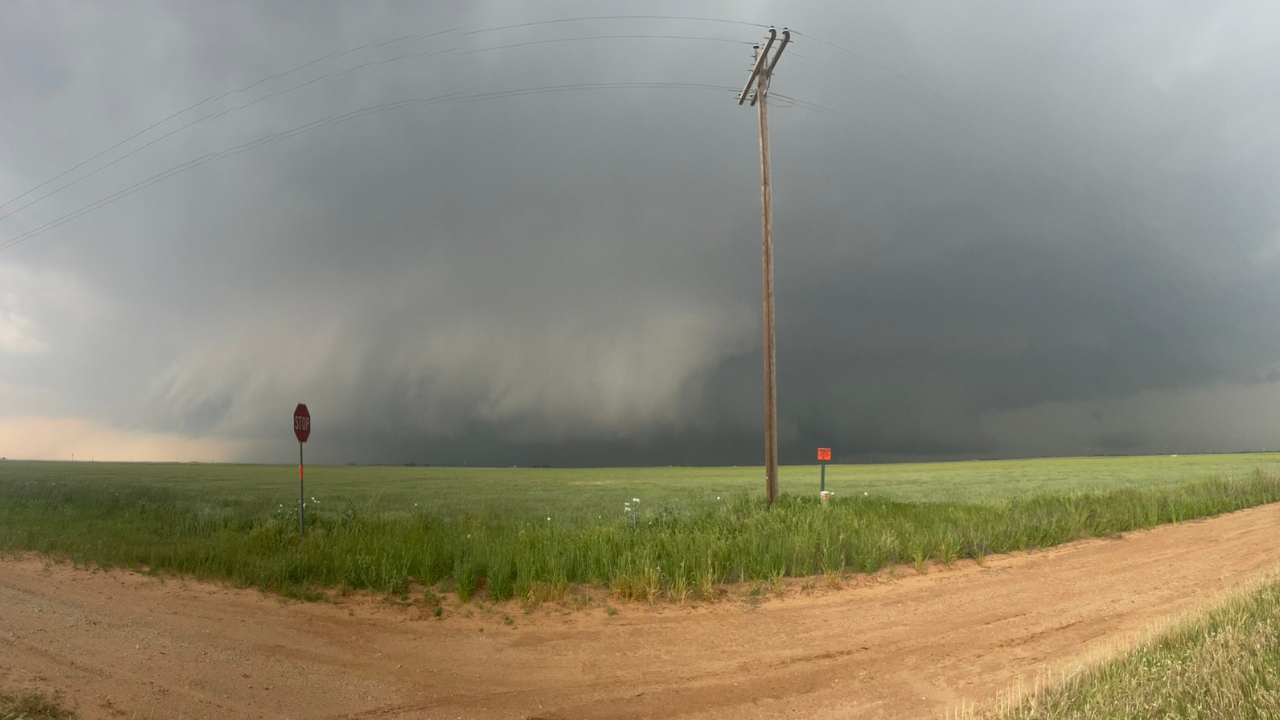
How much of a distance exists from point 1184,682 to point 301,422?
56.9ft

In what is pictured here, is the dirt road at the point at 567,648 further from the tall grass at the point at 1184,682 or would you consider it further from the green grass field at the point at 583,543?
the tall grass at the point at 1184,682

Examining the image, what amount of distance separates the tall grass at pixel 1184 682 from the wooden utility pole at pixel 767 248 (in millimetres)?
10248

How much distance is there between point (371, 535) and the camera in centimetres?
1519

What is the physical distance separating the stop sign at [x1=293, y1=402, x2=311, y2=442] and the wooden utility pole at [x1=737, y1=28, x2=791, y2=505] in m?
→ 11.6

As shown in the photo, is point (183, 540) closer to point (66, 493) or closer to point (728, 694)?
point (728, 694)

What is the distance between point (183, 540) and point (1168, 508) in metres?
26.9

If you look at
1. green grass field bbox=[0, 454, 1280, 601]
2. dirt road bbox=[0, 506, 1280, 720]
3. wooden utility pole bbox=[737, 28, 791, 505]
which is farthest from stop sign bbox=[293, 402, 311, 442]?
wooden utility pole bbox=[737, 28, 791, 505]

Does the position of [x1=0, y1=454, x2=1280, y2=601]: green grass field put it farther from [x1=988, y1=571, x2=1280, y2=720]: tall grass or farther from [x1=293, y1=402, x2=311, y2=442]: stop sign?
[x1=988, y1=571, x2=1280, y2=720]: tall grass

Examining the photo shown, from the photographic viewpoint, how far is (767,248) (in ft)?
59.7

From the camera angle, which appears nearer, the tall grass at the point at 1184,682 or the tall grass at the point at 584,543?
the tall grass at the point at 1184,682

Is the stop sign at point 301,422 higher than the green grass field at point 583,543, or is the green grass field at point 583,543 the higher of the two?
the stop sign at point 301,422

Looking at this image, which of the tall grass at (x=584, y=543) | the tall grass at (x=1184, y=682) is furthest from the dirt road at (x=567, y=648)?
the tall grass at (x=1184, y=682)

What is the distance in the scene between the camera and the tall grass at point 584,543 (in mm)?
11891

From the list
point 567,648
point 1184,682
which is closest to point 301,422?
point 567,648
